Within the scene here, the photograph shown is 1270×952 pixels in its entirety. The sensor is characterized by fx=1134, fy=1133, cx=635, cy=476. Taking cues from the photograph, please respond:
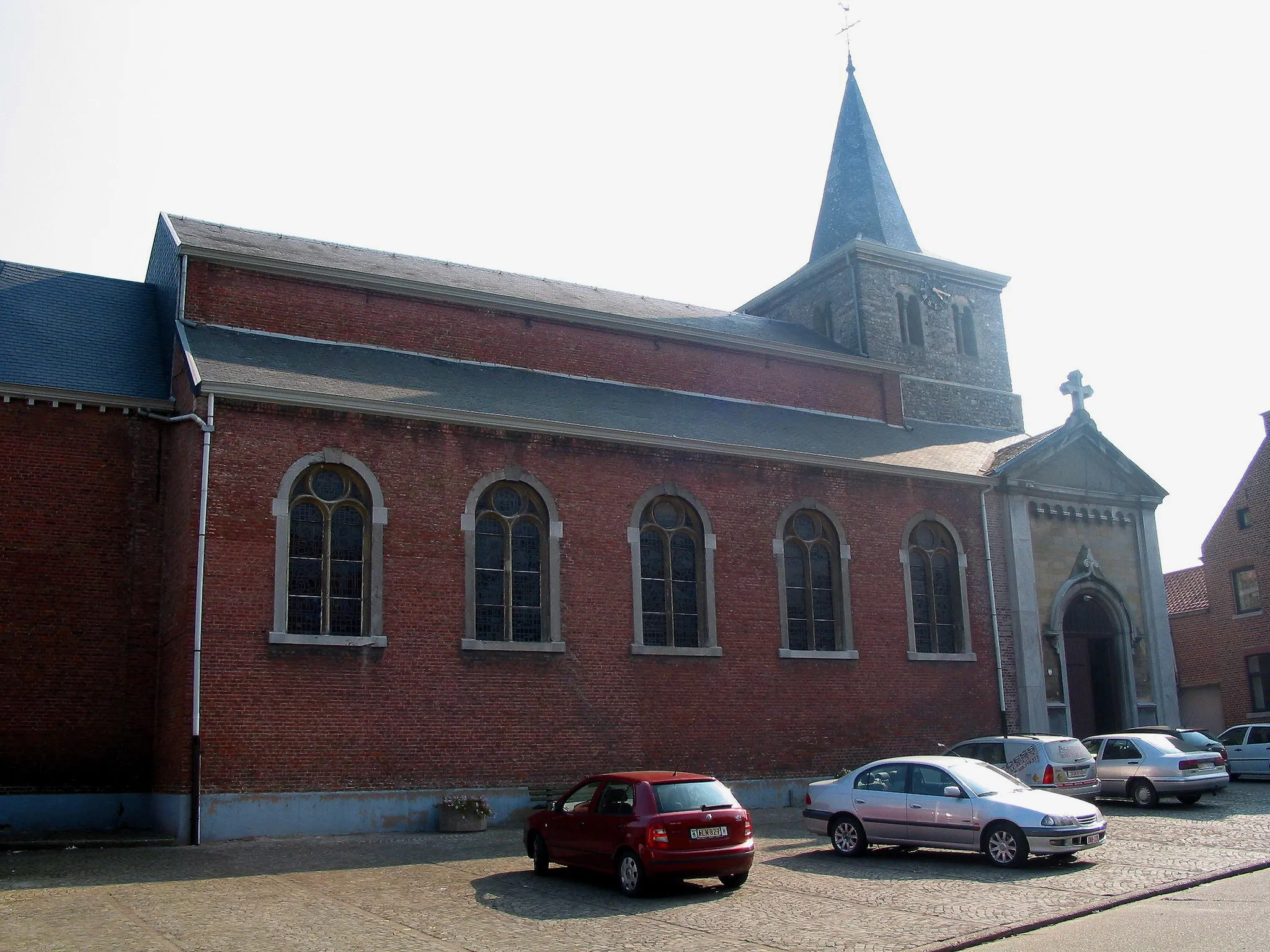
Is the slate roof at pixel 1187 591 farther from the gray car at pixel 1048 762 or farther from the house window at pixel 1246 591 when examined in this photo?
the gray car at pixel 1048 762

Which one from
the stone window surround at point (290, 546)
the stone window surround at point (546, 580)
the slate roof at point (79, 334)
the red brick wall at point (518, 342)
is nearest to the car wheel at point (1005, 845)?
the stone window surround at point (546, 580)

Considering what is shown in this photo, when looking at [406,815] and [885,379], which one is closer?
[406,815]

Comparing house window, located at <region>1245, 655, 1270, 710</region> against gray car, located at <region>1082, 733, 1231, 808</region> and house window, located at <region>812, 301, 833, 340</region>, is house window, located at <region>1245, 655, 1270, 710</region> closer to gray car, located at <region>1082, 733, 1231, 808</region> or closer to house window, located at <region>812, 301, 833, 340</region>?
house window, located at <region>812, 301, 833, 340</region>

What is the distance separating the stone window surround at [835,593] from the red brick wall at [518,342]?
171 inches

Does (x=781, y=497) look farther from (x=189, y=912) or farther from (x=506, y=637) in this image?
(x=189, y=912)

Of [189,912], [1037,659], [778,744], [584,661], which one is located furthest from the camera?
[1037,659]

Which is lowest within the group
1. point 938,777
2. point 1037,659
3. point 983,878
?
point 983,878

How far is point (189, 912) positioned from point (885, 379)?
21836 millimetres

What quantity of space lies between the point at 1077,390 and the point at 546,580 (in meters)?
15.6

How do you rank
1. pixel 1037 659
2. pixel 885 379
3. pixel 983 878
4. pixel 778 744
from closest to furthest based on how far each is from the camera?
pixel 983 878 → pixel 778 744 → pixel 1037 659 → pixel 885 379

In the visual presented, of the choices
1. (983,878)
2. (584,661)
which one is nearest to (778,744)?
(584,661)

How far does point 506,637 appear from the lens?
19234 mm

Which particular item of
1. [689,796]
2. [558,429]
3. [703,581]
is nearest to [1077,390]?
[703,581]

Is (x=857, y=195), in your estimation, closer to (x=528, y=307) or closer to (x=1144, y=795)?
(x=528, y=307)
